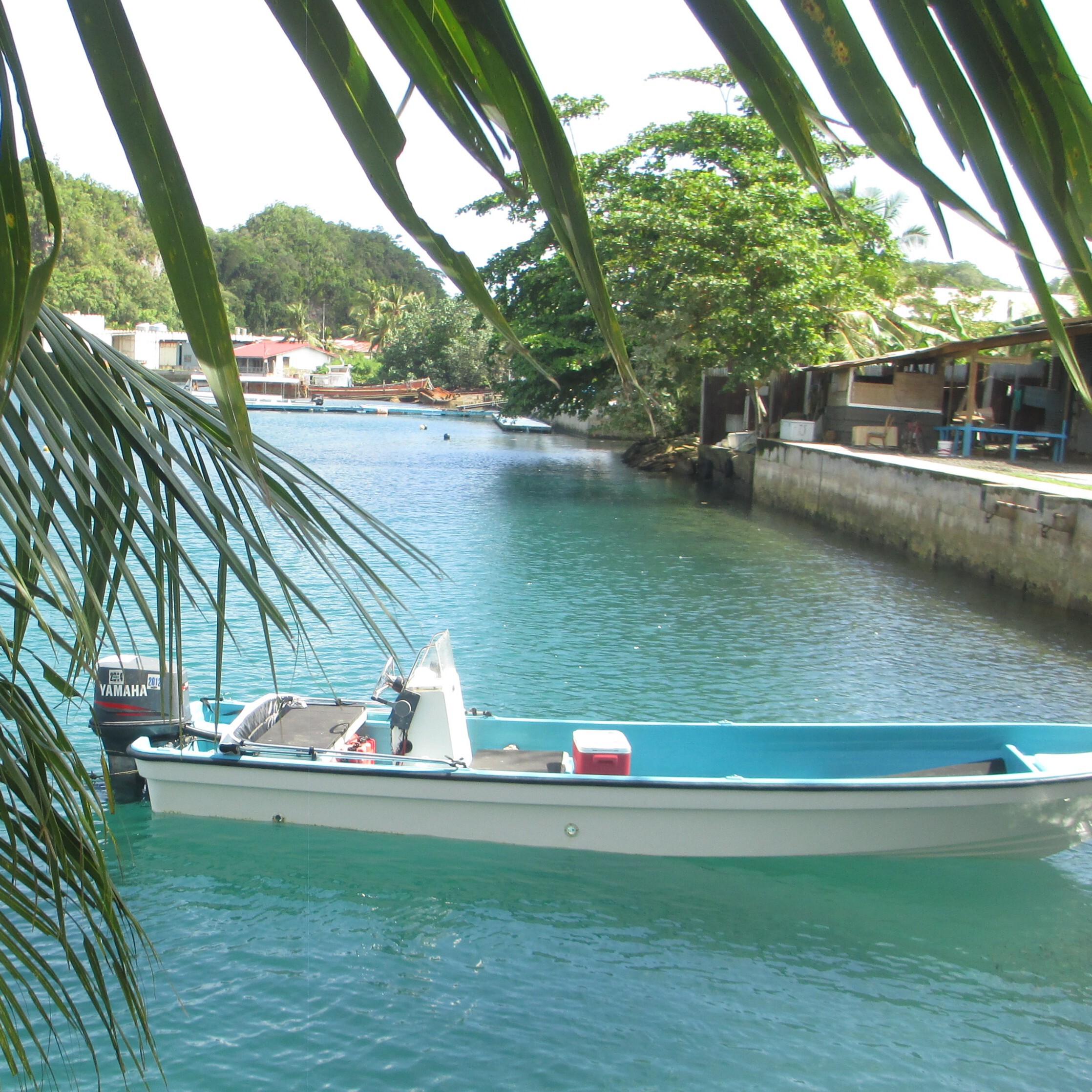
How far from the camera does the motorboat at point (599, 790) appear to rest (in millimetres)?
7867

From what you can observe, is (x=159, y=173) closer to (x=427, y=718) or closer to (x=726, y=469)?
(x=427, y=718)

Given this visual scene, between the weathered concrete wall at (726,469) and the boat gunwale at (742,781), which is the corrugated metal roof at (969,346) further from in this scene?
the boat gunwale at (742,781)

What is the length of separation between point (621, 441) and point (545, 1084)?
47.0m

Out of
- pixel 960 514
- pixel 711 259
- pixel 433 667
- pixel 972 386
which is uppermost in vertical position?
pixel 711 259

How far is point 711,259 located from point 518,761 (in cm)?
2051

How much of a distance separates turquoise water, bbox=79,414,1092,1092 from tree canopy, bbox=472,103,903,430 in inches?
538

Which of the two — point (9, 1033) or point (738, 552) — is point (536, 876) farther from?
point (738, 552)

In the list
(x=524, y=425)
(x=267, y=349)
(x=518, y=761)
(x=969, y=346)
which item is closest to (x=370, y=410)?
(x=524, y=425)

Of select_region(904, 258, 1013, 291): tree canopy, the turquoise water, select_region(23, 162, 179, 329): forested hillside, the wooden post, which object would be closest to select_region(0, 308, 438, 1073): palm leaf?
select_region(23, 162, 179, 329): forested hillside

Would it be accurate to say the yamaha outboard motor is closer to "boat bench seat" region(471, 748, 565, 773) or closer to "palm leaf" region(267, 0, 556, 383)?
"boat bench seat" region(471, 748, 565, 773)

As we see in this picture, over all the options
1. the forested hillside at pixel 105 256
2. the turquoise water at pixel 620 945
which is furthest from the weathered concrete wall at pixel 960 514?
the forested hillside at pixel 105 256

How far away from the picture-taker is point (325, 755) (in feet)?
26.8

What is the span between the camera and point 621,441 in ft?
170

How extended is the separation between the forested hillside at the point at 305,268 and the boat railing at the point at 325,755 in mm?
51153
